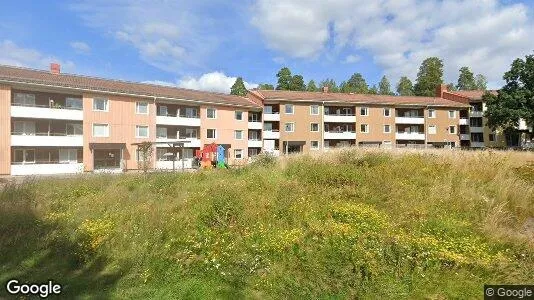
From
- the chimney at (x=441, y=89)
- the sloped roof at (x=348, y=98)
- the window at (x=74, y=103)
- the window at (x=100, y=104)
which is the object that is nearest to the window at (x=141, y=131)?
the window at (x=100, y=104)

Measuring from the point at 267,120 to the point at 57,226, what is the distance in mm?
41498

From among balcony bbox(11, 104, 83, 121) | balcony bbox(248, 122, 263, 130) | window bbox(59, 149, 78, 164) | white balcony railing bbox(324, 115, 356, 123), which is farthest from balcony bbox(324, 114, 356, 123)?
window bbox(59, 149, 78, 164)

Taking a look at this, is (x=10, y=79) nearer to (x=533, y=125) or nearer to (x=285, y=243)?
(x=285, y=243)

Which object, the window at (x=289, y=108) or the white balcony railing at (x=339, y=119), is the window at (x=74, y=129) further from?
the white balcony railing at (x=339, y=119)

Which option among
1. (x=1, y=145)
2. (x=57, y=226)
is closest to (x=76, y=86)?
(x=1, y=145)

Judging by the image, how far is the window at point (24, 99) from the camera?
32.8 meters

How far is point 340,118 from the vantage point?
53.2 metres

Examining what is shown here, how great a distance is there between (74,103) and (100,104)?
7.73ft

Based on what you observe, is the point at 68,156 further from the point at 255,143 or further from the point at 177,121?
the point at 255,143

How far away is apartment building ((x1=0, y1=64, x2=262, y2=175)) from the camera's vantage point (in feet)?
106

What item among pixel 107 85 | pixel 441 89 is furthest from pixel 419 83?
pixel 107 85

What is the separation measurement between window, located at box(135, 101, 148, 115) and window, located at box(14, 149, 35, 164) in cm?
1070

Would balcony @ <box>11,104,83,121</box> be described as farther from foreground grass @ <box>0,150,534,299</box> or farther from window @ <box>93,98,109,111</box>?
foreground grass @ <box>0,150,534,299</box>

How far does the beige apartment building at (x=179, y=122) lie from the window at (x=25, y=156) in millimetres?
78
